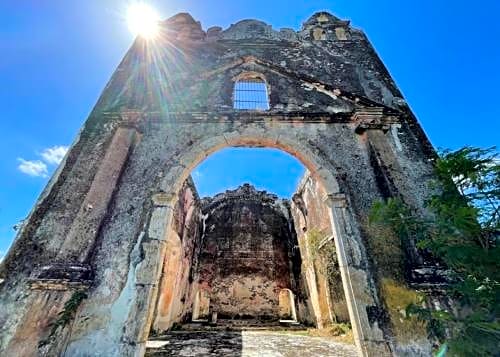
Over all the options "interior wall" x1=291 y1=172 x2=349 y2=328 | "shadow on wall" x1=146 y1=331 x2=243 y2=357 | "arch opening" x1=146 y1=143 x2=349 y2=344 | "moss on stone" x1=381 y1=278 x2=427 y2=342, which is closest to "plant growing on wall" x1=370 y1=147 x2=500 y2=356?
"moss on stone" x1=381 y1=278 x2=427 y2=342

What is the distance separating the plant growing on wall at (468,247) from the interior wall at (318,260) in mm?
4652

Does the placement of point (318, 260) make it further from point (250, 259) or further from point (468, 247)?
point (468, 247)

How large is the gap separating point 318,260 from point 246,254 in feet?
17.4

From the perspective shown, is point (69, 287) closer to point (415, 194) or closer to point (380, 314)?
point (380, 314)

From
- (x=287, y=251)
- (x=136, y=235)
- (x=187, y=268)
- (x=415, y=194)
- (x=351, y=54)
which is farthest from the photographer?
(x=287, y=251)

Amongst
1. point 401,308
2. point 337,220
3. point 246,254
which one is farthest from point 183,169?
point 246,254

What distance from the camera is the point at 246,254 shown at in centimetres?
1348

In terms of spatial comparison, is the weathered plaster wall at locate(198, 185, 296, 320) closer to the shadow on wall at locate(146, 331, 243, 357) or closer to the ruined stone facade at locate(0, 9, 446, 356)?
the ruined stone facade at locate(0, 9, 446, 356)

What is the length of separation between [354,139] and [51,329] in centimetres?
593

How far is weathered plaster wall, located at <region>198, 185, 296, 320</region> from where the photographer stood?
41.8 ft

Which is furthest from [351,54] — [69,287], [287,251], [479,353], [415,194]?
[287,251]

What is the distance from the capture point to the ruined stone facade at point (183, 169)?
140 inches

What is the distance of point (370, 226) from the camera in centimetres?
429

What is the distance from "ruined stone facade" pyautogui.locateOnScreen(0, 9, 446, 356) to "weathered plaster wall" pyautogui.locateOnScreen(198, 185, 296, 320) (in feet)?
17.0
